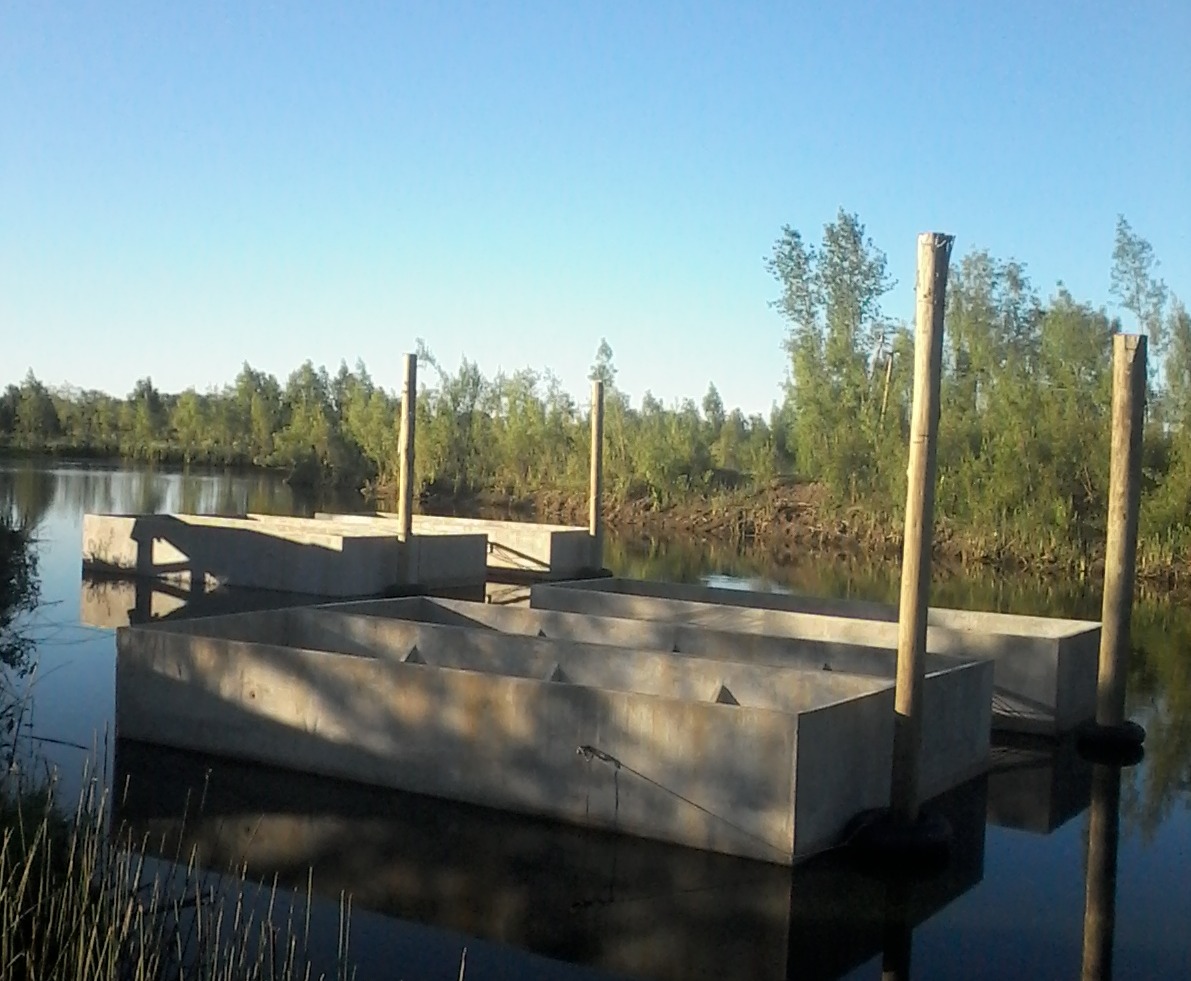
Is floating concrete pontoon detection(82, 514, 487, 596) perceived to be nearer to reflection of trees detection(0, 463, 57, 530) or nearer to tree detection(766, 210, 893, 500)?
reflection of trees detection(0, 463, 57, 530)

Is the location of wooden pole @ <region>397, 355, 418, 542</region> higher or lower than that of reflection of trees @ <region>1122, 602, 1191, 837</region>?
higher

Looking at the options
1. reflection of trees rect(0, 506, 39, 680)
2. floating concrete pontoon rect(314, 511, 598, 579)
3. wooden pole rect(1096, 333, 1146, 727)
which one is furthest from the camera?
floating concrete pontoon rect(314, 511, 598, 579)

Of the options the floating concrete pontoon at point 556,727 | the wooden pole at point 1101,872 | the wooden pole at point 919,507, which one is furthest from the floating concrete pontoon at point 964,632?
the wooden pole at point 919,507

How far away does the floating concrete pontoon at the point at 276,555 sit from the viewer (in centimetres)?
1581

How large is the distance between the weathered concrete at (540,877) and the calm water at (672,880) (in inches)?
0.5

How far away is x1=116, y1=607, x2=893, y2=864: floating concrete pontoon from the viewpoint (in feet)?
21.0

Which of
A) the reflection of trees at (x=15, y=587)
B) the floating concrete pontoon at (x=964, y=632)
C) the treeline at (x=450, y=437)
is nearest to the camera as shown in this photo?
the floating concrete pontoon at (x=964, y=632)

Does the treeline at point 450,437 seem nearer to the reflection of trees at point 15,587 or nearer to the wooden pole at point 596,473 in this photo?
the wooden pole at point 596,473

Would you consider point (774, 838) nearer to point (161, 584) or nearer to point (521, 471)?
point (161, 584)

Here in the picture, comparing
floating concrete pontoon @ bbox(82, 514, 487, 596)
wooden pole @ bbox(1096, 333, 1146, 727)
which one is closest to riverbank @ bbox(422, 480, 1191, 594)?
floating concrete pontoon @ bbox(82, 514, 487, 596)

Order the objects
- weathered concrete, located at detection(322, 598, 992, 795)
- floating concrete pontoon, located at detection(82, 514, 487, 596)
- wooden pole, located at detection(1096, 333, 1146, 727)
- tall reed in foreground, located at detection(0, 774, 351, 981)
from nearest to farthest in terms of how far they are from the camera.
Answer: tall reed in foreground, located at detection(0, 774, 351, 981), weathered concrete, located at detection(322, 598, 992, 795), wooden pole, located at detection(1096, 333, 1146, 727), floating concrete pontoon, located at detection(82, 514, 487, 596)

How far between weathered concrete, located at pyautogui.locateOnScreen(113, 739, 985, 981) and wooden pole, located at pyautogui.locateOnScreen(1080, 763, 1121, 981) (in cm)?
57

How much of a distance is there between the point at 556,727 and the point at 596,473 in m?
12.6

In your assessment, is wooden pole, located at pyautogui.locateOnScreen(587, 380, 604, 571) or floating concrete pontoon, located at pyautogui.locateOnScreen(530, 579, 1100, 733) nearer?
floating concrete pontoon, located at pyautogui.locateOnScreen(530, 579, 1100, 733)
